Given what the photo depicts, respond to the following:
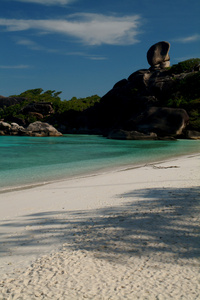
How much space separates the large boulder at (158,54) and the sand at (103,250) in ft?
230

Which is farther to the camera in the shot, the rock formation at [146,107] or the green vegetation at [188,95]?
the green vegetation at [188,95]

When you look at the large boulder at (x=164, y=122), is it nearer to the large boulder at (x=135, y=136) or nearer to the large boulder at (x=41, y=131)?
the large boulder at (x=135, y=136)

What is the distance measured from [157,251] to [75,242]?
3.21 ft

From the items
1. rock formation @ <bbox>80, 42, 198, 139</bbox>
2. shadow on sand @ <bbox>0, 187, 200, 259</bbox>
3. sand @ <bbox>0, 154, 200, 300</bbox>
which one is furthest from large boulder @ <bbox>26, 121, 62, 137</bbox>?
shadow on sand @ <bbox>0, 187, 200, 259</bbox>

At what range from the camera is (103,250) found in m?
3.11

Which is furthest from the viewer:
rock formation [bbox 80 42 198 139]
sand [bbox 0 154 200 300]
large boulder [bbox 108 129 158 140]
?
rock formation [bbox 80 42 198 139]

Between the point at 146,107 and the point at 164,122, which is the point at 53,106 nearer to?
the point at 146,107

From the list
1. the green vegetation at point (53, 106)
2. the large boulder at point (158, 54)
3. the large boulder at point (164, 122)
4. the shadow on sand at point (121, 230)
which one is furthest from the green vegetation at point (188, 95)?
the shadow on sand at point (121, 230)

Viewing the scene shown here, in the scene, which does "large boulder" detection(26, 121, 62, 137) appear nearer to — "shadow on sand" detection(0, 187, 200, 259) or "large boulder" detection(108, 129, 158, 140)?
"large boulder" detection(108, 129, 158, 140)

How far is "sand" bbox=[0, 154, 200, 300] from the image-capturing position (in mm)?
2387

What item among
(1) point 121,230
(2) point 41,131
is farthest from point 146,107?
(1) point 121,230

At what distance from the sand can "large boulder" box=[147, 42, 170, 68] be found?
7014cm

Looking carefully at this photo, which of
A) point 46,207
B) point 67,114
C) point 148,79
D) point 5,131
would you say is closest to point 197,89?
point 148,79

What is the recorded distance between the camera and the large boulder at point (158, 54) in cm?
7031
